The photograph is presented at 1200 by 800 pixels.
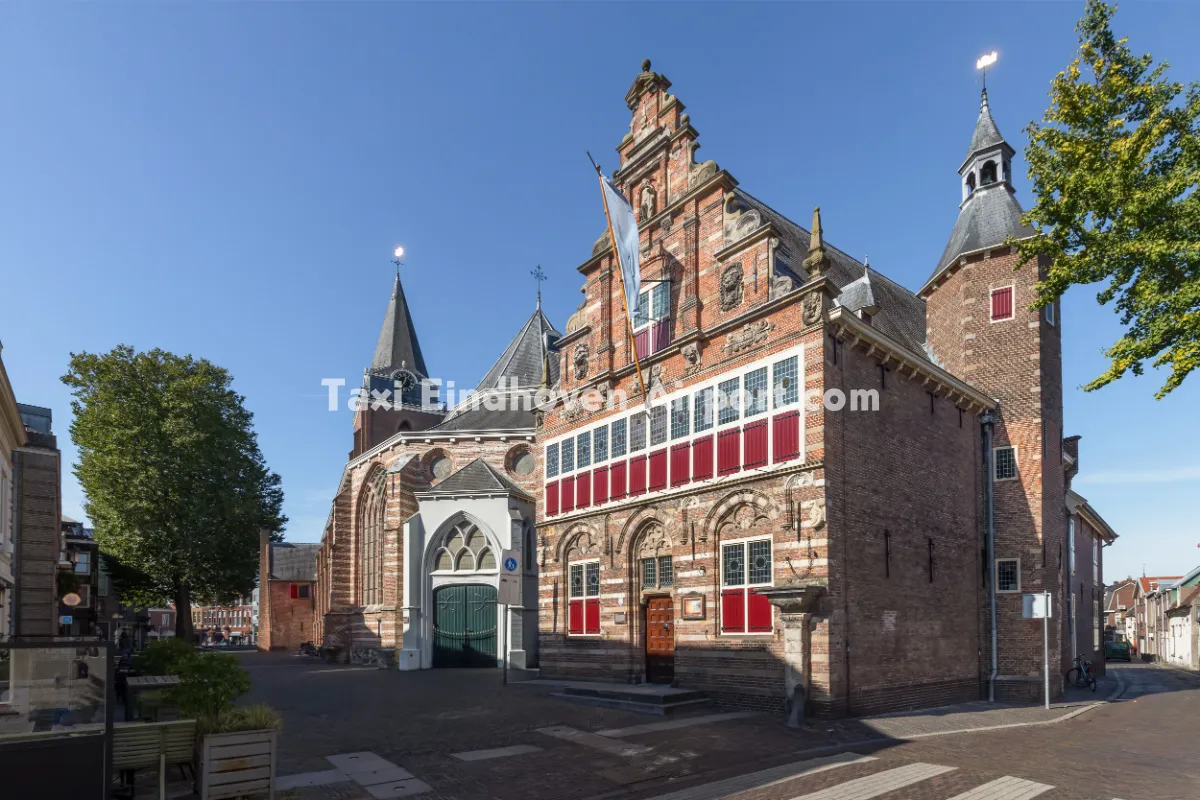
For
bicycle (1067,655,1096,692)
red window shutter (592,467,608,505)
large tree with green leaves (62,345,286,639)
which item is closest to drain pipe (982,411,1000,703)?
bicycle (1067,655,1096,692)

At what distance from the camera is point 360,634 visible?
34750 mm

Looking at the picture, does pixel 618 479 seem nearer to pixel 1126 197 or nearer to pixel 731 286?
pixel 731 286

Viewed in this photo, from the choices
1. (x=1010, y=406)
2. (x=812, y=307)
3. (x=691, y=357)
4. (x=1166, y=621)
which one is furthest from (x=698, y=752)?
(x=1166, y=621)

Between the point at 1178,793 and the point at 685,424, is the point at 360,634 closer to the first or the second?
the point at 685,424

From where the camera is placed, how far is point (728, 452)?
17.3 meters

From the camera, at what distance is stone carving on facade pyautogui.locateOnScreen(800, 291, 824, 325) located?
1575 cm

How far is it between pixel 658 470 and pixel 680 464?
2.78 feet

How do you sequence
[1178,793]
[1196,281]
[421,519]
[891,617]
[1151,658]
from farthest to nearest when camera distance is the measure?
[1151,658] → [421,519] → [891,617] → [1196,281] → [1178,793]

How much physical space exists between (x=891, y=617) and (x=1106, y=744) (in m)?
4.56

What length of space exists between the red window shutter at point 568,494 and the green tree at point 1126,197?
13.4 m

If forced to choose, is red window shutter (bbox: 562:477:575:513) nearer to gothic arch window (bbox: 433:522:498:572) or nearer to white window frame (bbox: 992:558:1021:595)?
gothic arch window (bbox: 433:522:498:572)

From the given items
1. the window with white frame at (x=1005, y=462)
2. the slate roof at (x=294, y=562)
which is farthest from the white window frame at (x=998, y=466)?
the slate roof at (x=294, y=562)

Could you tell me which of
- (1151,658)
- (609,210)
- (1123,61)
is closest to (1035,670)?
(1123,61)

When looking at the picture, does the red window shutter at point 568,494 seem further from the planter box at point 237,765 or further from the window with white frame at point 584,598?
the planter box at point 237,765
